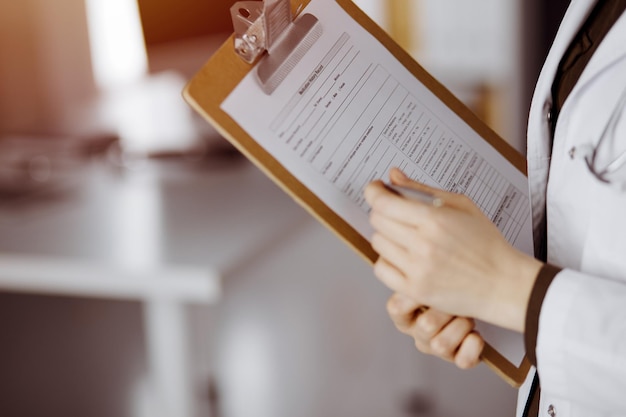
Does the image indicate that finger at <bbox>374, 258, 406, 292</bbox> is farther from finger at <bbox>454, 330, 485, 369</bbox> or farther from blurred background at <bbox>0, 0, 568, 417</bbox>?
blurred background at <bbox>0, 0, 568, 417</bbox>

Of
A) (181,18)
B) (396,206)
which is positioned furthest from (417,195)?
(181,18)

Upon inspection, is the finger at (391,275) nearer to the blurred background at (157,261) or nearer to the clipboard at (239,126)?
the clipboard at (239,126)

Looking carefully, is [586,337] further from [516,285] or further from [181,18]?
[181,18]

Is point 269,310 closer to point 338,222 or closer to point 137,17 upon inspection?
point 137,17

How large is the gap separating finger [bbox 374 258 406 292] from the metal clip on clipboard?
208mm

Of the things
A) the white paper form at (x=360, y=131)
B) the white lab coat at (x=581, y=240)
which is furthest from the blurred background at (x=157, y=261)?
the white lab coat at (x=581, y=240)

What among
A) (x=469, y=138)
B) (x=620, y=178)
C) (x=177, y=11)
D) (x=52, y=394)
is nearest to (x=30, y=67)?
(x=177, y=11)

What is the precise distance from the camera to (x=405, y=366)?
8.16 ft

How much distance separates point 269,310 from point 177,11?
113 cm

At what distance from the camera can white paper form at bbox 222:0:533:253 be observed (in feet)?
2.44

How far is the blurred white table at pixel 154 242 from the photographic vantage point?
1.60 m

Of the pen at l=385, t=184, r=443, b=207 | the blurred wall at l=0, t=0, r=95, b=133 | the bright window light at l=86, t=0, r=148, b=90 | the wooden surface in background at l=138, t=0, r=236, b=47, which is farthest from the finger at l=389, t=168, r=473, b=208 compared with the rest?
the blurred wall at l=0, t=0, r=95, b=133

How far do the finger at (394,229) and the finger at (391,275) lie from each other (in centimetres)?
3

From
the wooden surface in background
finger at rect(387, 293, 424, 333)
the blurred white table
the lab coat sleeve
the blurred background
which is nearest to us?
the lab coat sleeve
